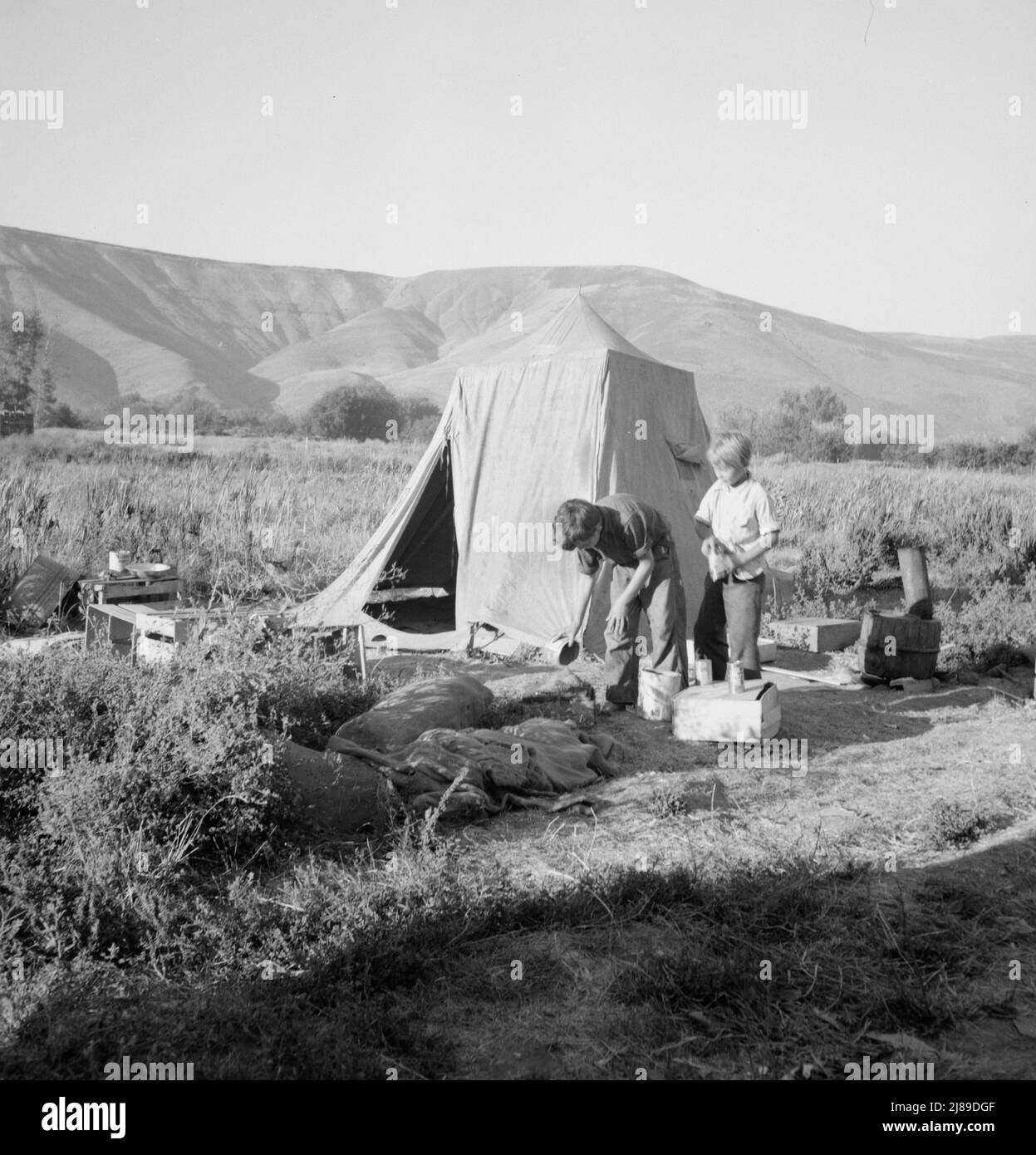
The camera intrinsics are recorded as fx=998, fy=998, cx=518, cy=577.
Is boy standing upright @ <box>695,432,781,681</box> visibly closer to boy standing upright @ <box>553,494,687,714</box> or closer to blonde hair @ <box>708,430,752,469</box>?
blonde hair @ <box>708,430,752,469</box>

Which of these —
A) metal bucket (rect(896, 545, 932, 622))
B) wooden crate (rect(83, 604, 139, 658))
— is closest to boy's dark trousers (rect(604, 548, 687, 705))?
metal bucket (rect(896, 545, 932, 622))

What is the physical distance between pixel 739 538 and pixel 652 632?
0.72 meters

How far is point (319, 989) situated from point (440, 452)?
5891mm

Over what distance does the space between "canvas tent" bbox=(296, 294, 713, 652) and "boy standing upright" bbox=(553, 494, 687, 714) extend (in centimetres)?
138

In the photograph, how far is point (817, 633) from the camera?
776 centimetres

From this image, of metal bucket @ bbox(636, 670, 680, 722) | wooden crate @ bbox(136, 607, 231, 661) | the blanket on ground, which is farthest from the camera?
metal bucket @ bbox(636, 670, 680, 722)

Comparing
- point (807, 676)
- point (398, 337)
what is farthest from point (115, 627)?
point (398, 337)

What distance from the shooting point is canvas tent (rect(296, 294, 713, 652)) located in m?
7.34

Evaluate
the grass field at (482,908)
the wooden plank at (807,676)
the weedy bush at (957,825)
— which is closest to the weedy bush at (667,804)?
the grass field at (482,908)

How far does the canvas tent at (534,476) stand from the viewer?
24.1ft

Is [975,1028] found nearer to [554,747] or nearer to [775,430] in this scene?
[554,747]

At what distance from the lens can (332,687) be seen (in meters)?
4.94

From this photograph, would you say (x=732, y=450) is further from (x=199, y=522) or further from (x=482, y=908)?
(x=199, y=522)

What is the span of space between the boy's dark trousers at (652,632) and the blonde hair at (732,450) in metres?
0.60
